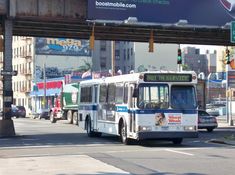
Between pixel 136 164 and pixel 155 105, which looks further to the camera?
pixel 155 105

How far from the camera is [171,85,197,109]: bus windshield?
2233 centimetres

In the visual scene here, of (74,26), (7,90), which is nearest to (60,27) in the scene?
(74,26)

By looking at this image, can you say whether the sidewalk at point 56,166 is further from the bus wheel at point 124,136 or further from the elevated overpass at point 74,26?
the elevated overpass at point 74,26

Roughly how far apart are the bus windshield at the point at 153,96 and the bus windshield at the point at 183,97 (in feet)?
0.95

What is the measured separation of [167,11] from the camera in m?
33.7

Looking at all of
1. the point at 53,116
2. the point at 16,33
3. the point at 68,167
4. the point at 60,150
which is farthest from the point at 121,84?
the point at 53,116

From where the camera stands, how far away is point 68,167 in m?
14.8

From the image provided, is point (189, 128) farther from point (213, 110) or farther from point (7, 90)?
point (213, 110)

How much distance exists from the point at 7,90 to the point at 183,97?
→ 11.6 metres

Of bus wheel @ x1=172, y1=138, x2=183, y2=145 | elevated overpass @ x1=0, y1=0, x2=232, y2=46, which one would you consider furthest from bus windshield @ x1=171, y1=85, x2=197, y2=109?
elevated overpass @ x1=0, y1=0, x2=232, y2=46

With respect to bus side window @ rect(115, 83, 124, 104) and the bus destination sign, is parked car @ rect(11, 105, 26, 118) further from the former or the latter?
the bus destination sign

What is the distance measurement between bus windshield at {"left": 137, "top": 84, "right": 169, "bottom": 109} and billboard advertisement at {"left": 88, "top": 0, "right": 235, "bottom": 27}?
10801 mm

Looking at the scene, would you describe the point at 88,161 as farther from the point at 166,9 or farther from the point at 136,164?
the point at 166,9

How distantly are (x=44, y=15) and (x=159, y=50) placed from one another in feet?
314
